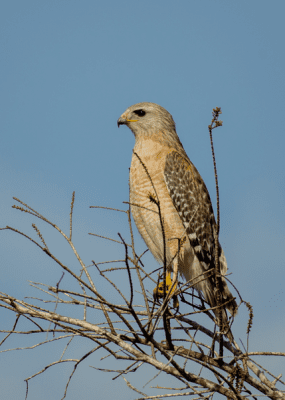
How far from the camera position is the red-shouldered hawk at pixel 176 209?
4.98m

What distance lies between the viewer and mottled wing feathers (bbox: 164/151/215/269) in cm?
507

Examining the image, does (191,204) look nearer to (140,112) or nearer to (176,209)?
(176,209)

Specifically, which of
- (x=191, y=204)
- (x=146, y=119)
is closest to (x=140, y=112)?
(x=146, y=119)

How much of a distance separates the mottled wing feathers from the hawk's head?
521 millimetres

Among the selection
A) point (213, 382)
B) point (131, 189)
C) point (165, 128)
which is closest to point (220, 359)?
point (213, 382)

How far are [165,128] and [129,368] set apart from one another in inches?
127

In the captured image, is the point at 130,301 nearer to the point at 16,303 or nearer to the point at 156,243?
the point at 16,303

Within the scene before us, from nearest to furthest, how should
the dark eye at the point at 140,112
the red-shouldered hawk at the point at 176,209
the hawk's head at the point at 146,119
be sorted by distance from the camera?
1. the red-shouldered hawk at the point at 176,209
2. the hawk's head at the point at 146,119
3. the dark eye at the point at 140,112

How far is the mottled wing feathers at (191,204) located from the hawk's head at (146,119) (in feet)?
1.71

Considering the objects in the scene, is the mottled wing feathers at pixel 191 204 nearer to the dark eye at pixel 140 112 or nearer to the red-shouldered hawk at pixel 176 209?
the red-shouldered hawk at pixel 176 209

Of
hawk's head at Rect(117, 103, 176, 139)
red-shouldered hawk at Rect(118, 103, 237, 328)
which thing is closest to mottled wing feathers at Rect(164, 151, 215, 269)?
red-shouldered hawk at Rect(118, 103, 237, 328)

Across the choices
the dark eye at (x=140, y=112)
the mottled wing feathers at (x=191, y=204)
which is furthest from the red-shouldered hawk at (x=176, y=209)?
the dark eye at (x=140, y=112)

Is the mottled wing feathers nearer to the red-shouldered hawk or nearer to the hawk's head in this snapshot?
the red-shouldered hawk

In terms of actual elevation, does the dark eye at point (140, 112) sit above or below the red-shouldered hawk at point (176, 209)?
above
